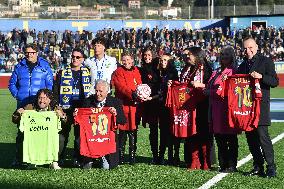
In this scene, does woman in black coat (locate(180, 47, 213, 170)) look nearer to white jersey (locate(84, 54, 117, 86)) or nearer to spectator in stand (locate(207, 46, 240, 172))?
spectator in stand (locate(207, 46, 240, 172))

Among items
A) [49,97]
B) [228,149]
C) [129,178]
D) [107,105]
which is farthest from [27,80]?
[228,149]

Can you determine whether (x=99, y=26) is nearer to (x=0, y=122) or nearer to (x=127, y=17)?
(x=127, y=17)

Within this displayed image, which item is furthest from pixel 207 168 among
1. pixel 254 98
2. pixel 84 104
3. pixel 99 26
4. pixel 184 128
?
pixel 99 26

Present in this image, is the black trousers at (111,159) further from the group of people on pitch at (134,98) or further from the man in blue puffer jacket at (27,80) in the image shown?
the man in blue puffer jacket at (27,80)

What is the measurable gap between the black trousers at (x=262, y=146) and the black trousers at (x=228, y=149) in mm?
283

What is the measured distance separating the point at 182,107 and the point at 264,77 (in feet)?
4.74

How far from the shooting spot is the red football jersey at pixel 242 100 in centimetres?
909

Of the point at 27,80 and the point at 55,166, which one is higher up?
the point at 27,80

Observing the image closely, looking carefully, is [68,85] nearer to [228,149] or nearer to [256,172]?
[228,149]

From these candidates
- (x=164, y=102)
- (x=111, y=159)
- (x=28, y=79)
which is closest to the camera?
(x=111, y=159)

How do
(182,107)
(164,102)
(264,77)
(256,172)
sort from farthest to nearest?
(164,102) → (182,107) → (256,172) → (264,77)

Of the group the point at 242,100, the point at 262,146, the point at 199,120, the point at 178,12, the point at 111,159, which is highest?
the point at 178,12

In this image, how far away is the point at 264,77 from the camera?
8969 mm

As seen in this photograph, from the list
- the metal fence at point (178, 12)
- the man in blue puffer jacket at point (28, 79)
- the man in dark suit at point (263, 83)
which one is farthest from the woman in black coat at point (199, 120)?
the metal fence at point (178, 12)
